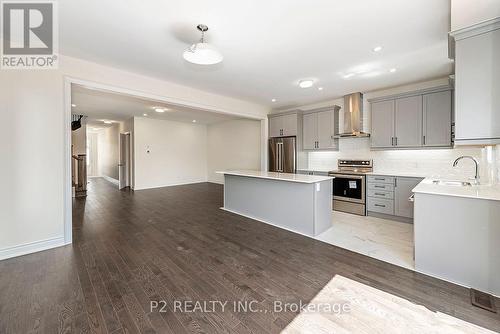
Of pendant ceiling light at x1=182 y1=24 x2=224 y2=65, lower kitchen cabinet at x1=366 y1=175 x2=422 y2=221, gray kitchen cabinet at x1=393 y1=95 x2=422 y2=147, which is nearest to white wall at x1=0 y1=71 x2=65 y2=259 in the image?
pendant ceiling light at x1=182 y1=24 x2=224 y2=65

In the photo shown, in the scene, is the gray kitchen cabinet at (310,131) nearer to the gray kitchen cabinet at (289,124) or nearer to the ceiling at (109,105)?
the gray kitchen cabinet at (289,124)

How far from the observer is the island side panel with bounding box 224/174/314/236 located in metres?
3.41

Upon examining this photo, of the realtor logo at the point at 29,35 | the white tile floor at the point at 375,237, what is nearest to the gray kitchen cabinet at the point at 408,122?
the white tile floor at the point at 375,237

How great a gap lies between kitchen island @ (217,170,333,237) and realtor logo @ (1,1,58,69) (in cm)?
337

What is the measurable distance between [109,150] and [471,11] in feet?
40.4

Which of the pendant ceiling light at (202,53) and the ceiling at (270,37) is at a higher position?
the ceiling at (270,37)

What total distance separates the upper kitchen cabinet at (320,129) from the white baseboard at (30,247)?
17.4 ft

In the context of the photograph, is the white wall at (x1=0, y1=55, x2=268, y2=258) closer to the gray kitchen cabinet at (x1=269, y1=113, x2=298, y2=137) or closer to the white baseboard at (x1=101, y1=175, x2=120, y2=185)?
the gray kitchen cabinet at (x1=269, y1=113, x2=298, y2=137)

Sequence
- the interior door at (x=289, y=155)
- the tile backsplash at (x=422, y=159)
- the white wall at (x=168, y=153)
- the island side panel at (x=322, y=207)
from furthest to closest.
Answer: the white wall at (x=168, y=153)
the interior door at (x=289, y=155)
the island side panel at (x=322, y=207)
the tile backsplash at (x=422, y=159)

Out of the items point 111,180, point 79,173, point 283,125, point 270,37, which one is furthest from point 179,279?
point 111,180

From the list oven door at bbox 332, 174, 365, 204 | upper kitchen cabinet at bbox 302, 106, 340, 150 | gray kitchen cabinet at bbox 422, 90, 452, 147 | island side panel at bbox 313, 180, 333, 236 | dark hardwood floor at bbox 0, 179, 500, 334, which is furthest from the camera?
upper kitchen cabinet at bbox 302, 106, 340, 150

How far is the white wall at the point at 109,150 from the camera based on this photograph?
30.8 feet

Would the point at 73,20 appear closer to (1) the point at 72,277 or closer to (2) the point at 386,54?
(1) the point at 72,277

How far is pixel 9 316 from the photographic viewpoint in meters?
1.68
